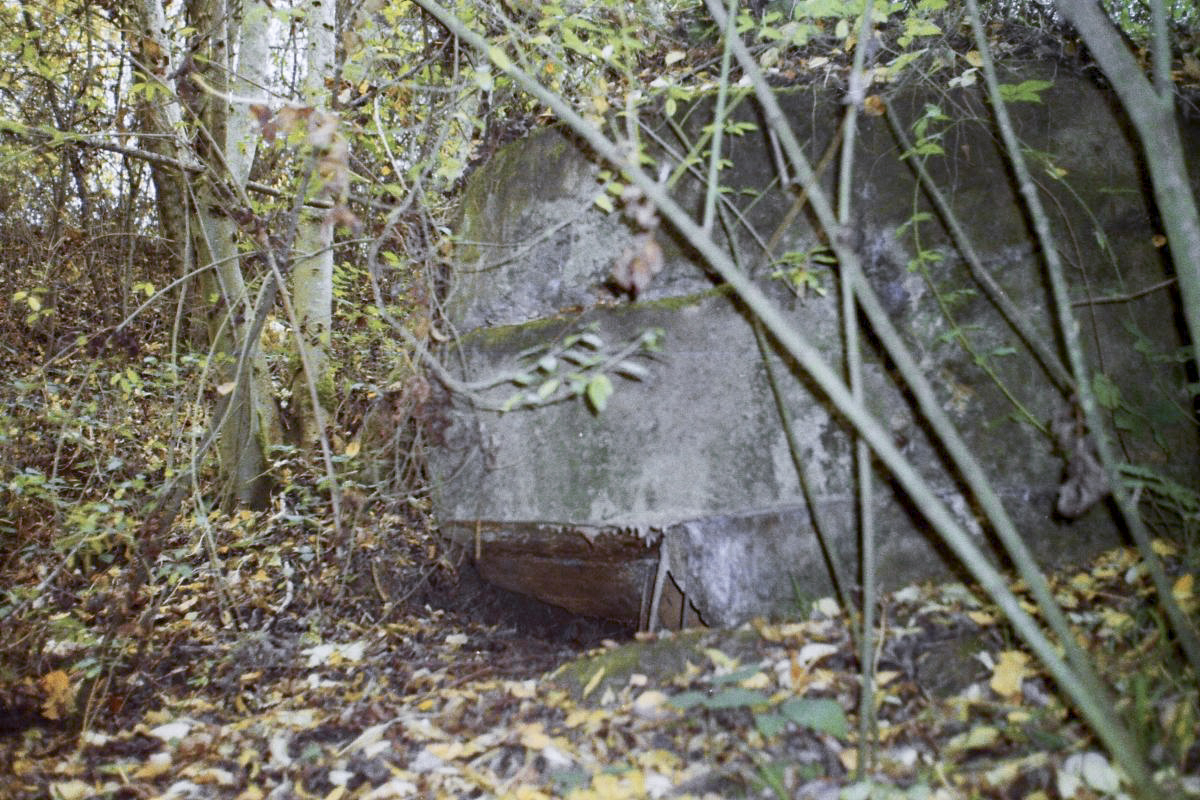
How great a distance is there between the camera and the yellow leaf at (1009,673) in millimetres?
1919

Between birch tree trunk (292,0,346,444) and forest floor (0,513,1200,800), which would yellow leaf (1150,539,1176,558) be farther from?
birch tree trunk (292,0,346,444)

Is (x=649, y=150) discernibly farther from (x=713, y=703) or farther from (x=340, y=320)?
(x=340, y=320)

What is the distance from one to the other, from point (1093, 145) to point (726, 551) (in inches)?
84.2

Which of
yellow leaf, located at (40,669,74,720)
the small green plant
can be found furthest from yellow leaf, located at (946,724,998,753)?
yellow leaf, located at (40,669,74,720)

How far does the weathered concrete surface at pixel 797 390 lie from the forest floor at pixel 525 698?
0.93 ft

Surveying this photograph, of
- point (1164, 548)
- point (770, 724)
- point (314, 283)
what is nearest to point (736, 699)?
point (770, 724)

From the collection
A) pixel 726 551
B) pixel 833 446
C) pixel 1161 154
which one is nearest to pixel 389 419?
pixel 726 551

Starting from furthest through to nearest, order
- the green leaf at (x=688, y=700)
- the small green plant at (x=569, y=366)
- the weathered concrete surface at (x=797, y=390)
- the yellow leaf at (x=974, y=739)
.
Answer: the weathered concrete surface at (x=797, y=390) < the small green plant at (x=569, y=366) < the green leaf at (x=688, y=700) < the yellow leaf at (x=974, y=739)

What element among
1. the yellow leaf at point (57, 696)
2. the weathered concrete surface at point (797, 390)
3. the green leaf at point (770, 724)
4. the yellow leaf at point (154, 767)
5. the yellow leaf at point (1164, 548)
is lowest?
the yellow leaf at point (154, 767)

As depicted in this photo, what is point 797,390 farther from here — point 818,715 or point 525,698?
point 525,698

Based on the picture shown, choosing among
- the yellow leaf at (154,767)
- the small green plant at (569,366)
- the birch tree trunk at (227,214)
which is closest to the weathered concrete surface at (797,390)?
the small green plant at (569,366)

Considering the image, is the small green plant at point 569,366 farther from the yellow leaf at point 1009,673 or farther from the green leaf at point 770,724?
the yellow leaf at point 1009,673

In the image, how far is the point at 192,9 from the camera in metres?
4.25

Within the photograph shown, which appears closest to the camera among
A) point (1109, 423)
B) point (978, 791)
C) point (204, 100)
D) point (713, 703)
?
point (978, 791)
